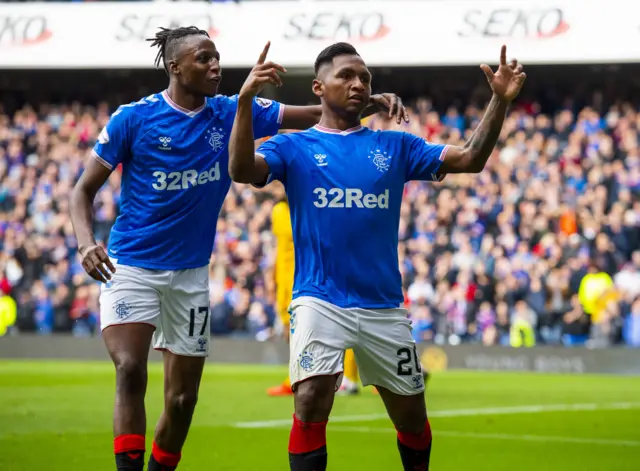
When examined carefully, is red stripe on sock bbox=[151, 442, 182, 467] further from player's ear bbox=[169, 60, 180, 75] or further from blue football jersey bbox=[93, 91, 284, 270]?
player's ear bbox=[169, 60, 180, 75]

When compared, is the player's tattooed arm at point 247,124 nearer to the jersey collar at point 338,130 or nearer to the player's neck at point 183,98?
the jersey collar at point 338,130

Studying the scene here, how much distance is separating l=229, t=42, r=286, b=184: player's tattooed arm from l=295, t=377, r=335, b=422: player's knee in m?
1.05

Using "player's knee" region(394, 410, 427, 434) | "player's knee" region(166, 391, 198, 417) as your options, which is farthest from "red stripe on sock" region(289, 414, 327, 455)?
"player's knee" region(166, 391, 198, 417)

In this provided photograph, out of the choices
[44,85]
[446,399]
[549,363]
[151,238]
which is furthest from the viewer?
[44,85]

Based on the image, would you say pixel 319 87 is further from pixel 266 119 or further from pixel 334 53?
pixel 266 119

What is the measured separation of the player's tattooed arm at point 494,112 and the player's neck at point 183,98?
1653mm

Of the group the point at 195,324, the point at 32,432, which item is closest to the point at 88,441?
the point at 32,432

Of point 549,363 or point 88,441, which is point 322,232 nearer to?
point 88,441

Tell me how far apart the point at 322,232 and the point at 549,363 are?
14.5 m

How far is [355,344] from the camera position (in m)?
5.62

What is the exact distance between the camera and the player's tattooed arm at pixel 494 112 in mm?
5555

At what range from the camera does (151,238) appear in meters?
6.33

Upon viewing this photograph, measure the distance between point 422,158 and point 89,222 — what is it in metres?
1.86

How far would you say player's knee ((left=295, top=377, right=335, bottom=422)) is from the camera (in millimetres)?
5473
